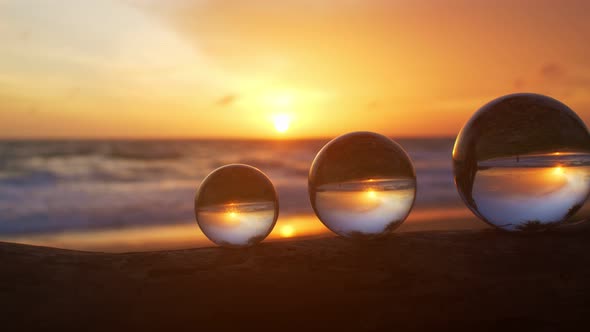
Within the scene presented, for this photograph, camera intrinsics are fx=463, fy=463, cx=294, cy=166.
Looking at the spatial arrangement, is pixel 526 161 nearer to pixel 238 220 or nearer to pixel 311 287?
Answer: pixel 311 287

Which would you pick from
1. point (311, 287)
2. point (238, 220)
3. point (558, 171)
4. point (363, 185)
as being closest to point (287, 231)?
point (238, 220)

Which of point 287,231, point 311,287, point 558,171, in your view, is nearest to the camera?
point 311,287

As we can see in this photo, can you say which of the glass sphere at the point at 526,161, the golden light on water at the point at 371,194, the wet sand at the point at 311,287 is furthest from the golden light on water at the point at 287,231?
the glass sphere at the point at 526,161

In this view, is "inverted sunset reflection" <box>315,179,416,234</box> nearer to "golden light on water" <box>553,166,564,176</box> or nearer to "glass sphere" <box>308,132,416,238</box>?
"glass sphere" <box>308,132,416,238</box>

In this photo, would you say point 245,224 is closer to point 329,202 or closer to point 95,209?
point 329,202

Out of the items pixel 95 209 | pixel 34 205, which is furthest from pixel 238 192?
pixel 34 205

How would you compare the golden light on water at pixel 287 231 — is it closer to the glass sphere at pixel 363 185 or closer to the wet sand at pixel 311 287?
the glass sphere at pixel 363 185
